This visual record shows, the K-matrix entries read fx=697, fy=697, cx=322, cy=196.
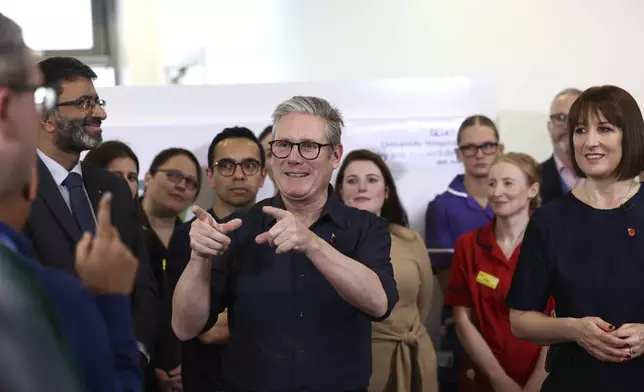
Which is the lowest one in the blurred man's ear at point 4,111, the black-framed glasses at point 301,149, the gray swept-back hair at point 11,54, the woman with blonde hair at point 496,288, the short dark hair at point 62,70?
the woman with blonde hair at point 496,288

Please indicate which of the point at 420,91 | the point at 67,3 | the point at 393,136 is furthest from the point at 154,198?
the point at 67,3

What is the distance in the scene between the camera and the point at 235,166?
2984 mm

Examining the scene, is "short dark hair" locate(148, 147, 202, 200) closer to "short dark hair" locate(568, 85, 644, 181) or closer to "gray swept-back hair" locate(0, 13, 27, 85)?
"short dark hair" locate(568, 85, 644, 181)

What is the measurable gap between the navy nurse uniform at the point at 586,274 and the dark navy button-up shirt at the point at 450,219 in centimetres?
138

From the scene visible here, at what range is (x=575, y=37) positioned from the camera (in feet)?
14.6

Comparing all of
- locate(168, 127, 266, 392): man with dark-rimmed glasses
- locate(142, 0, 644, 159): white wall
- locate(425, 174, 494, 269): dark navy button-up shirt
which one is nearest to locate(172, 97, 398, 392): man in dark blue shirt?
locate(168, 127, 266, 392): man with dark-rimmed glasses

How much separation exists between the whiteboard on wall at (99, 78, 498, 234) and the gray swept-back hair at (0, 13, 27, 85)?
120 inches

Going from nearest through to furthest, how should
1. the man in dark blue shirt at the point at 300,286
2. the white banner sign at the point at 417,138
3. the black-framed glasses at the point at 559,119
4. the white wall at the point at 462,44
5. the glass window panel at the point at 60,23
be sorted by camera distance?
the man in dark blue shirt at the point at 300,286 < the black-framed glasses at the point at 559,119 < the white banner sign at the point at 417,138 < the white wall at the point at 462,44 < the glass window panel at the point at 60,23

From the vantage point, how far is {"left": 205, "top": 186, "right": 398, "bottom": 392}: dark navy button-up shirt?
1.80 meters

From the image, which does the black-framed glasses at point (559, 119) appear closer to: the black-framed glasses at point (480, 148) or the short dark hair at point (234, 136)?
the black-framed glasses at point (480, 148)

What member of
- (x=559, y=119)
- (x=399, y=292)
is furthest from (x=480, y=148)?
(x=399, y=292)

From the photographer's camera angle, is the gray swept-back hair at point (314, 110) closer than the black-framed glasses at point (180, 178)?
Yes

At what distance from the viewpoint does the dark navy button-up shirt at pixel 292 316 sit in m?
1.80

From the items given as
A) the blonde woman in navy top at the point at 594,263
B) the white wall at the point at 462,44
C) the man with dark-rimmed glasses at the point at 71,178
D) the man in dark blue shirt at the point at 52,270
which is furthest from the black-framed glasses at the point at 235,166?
the white wall at the point at 462,44
